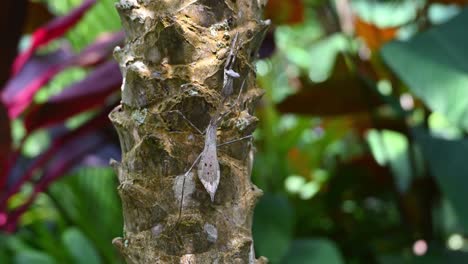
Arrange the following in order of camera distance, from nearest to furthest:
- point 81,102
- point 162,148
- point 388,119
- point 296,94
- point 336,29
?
point 162,148
point 81,102
point 296,94
point 388,119
point 336,29

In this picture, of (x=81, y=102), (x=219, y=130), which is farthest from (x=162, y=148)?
(x=81, y=102)

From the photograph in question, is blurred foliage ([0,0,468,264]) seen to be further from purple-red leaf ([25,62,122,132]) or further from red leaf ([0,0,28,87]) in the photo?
red leaf ([0,0,28,87])

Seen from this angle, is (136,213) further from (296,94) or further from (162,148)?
(296,94)

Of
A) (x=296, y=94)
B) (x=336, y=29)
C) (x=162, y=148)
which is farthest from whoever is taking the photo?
(x=336, y=29)

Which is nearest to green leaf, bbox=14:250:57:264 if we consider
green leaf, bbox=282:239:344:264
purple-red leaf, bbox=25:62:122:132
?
purple-red leaf, bbox=25:62:122:132

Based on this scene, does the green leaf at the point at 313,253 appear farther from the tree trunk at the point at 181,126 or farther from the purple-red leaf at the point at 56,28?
Result: the tree trunk at the point at 181,126

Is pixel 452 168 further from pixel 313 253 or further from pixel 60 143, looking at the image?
pixel 60 143

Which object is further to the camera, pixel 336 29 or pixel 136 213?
pixel 336 29

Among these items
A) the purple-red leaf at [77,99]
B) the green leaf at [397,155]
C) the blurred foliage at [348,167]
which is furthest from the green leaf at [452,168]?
the purple-red leaf at [77,99]
